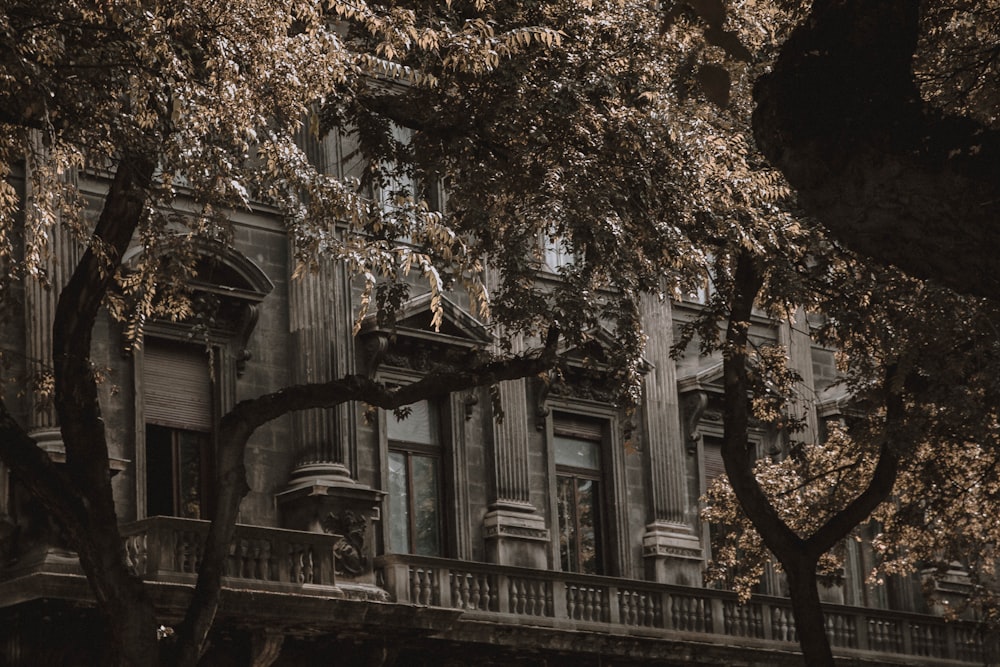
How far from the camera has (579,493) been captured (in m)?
28.6

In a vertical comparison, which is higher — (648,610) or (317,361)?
(317,361)

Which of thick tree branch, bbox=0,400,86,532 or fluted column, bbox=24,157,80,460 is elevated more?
fluted column, bbox=24,157,80,460

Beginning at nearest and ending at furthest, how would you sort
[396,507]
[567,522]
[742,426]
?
1. [742,426]
2. [396,507]
3. [567,522]

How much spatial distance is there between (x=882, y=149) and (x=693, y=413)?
24.4 meters

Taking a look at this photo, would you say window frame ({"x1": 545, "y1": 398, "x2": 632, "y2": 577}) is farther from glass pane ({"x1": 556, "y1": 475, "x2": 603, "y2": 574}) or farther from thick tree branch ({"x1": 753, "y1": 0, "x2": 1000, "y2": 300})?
thick tree branch ({"x1": 753, "y1": 0, "x2": 1000, "y2": 300})

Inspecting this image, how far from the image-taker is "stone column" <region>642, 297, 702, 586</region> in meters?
28.8

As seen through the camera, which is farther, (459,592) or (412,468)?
(412,468)

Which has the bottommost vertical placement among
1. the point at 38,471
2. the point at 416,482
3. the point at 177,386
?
the point at 38,471

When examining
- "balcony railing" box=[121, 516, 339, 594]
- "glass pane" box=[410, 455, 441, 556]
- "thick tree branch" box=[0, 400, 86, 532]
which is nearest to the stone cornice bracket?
"glass pane" box=[410, 455, 441, 556]

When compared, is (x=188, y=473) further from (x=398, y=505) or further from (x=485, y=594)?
(x=485, y=594)

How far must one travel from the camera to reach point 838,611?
2955cm

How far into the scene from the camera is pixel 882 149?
563 centimetres

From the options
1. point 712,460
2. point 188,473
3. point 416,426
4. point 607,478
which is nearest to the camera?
point 188,473

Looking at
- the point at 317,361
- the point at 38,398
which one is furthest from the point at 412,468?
the point at 38,398
